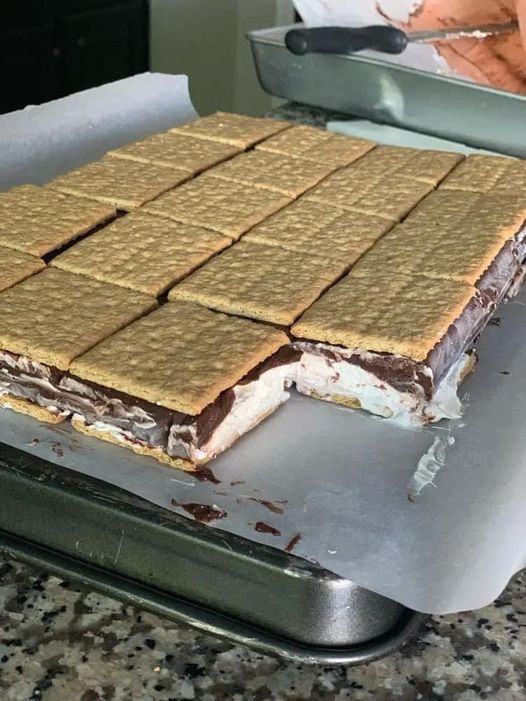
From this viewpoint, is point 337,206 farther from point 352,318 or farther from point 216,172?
point 352,318

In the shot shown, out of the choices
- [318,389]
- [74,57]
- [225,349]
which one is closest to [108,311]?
[225,349]

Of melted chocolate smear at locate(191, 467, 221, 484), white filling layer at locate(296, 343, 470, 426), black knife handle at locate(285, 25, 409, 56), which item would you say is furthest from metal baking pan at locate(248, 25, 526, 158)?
melted chocolate smear at locate(191, 467, 221, 484)

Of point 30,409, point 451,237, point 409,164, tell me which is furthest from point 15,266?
point 409,164

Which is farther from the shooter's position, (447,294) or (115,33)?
(115,33)

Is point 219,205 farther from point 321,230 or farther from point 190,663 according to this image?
point 190,663

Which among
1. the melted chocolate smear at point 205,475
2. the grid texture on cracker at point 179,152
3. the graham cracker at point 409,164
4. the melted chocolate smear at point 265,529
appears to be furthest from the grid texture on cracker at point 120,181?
the melted chocolate smear at point 265,529

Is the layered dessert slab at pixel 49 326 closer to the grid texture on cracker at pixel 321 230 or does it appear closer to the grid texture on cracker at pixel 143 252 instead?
the grid texture on cracker at pixel 143 252
